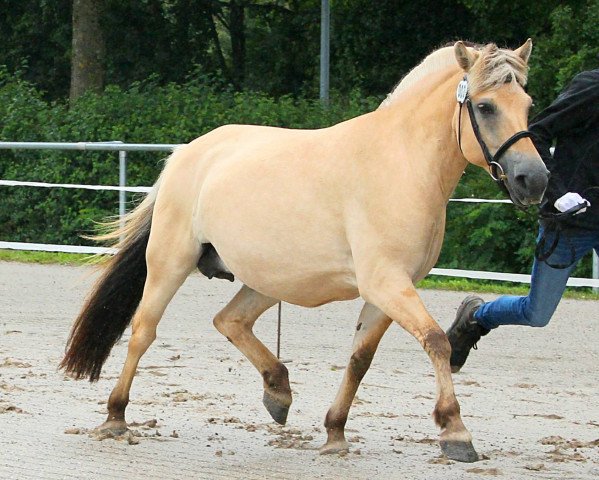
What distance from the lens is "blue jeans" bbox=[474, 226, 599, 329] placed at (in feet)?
18.3

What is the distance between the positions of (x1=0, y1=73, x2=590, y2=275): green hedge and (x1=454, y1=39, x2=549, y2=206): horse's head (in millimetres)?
9189

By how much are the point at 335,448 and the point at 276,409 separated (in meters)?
0.57

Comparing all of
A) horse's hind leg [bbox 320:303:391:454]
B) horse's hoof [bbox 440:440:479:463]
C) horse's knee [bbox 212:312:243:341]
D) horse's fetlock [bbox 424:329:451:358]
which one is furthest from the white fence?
horse's hoof [bbox 440:440:479:463]

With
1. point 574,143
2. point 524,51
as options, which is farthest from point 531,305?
point 524,51

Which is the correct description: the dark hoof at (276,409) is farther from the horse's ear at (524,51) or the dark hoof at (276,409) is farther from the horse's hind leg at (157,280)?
the horse's ear at (524,51)

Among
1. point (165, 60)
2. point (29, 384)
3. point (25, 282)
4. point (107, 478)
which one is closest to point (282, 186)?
point (107, 478)

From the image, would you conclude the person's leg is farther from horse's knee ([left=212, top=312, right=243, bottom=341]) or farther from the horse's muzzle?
horse's knee ([left=212, top=312, right=243, bottom=341])

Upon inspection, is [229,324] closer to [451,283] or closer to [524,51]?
[524,51]

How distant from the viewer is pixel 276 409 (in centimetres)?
623

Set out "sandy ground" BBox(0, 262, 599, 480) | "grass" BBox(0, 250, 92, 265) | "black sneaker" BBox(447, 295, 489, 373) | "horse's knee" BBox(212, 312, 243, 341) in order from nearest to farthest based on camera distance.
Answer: "sandy ground" BBox(0, 262, 599, 480) → "black sneaker" BBox(447, 295, 489, 373) → "horse's knee" BBox(212, 312, 243, 341) → "grass" BBox(0, 250, 92, 265)

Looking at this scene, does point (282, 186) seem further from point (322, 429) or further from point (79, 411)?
point (79, 411)

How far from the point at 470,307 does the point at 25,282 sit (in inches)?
267

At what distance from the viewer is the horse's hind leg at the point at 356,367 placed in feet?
18.9

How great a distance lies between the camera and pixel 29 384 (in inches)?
288
